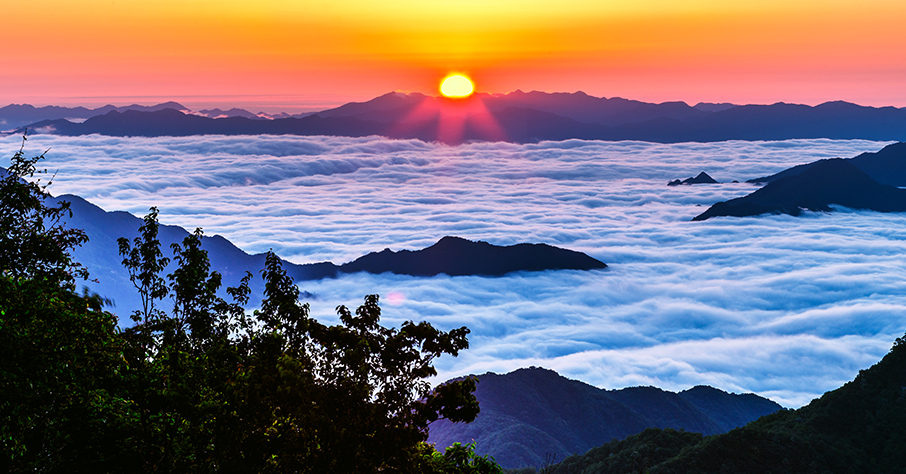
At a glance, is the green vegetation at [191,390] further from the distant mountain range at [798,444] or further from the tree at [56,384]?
the distant mountain range at [798,444]

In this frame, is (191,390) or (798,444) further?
(798,444)

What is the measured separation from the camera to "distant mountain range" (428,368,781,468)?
100062mm

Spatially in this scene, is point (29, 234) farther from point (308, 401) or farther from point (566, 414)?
point (566, 414)

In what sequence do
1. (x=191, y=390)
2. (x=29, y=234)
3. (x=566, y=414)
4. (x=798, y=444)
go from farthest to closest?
(x=566, y=414), (x=798, y=444), (x=29, y=234), (x=191, y=390)

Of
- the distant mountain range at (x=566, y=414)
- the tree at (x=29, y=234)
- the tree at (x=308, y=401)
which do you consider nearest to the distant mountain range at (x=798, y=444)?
the distant mountain range at (x=566, y=414)

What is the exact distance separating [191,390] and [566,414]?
109 m

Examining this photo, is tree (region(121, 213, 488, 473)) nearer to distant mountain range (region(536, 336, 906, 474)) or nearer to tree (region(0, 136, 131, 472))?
tree (region(0, 136, 131, 472))

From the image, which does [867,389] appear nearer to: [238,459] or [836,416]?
[836,416]

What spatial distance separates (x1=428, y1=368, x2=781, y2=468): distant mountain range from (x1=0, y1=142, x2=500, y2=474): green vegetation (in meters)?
81.5

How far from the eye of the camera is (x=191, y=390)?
48.7 ft

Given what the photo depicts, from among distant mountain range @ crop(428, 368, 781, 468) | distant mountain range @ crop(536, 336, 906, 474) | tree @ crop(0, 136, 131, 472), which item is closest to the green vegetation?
tree @ crop(0, 136, 131, 472)

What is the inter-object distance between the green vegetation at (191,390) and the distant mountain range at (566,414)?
81.5m

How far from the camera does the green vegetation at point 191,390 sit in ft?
43.4

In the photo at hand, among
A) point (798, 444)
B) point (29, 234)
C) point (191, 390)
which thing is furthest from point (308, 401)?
point (798, 444)
